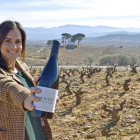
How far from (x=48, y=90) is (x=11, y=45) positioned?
0.63 m

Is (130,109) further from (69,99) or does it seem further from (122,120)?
(69,99)

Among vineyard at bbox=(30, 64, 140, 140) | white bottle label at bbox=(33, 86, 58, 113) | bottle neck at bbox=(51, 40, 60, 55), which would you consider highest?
bottle neck at bbox=(51, 40, 60, 55)

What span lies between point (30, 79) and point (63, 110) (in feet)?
20.8

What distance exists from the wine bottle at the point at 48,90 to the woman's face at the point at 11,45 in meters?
0.35

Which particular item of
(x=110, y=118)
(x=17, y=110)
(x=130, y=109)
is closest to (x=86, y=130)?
(x=110, y=118)

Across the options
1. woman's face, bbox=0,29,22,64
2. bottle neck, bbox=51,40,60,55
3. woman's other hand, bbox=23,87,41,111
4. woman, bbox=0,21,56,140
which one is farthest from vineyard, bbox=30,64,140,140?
woman's other hand, bbox=23,87,41,111

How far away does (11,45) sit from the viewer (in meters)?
2.05

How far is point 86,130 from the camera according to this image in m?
6.38

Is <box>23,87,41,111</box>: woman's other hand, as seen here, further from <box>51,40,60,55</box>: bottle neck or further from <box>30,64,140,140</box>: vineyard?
<box>30,64,140,140</box>: vineyard

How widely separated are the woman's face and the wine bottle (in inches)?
13.7

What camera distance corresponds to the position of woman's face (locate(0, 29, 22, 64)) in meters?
2.04

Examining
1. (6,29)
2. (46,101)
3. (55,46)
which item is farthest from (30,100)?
(6,29)

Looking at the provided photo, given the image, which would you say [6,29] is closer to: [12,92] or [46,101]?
[12,92]

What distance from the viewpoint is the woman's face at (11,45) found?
2037mm
